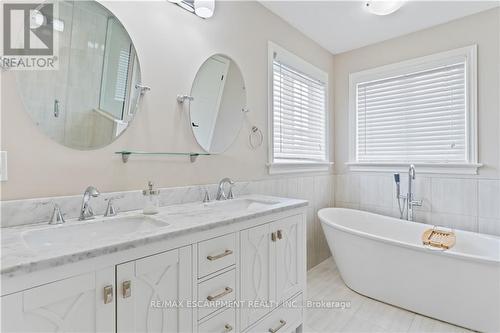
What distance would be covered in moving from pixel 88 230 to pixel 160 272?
0.43m

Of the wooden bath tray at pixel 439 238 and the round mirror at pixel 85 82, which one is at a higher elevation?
the round mirror at pixel 85 82

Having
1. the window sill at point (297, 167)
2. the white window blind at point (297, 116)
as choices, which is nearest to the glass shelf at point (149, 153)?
the window sill at point (297, 167)

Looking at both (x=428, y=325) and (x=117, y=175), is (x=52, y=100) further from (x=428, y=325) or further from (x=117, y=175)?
(x=428, y=325)

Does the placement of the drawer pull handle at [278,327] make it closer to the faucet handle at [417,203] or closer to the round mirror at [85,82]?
the round mirror at [85,82]

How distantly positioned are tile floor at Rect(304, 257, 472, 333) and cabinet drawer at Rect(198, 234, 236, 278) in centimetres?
110

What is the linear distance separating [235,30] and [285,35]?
719 millimetres

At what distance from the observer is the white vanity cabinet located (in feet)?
4.65

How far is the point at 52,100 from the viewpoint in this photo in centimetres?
126

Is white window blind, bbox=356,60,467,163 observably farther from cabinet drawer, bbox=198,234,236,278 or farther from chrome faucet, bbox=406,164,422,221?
cabinet drawer, bbox=198,234,236,278

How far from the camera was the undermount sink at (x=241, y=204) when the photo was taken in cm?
178

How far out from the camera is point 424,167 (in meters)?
2.78

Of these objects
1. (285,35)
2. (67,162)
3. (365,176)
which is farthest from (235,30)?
(365,176)

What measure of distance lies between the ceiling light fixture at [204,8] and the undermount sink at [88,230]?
1365 mm

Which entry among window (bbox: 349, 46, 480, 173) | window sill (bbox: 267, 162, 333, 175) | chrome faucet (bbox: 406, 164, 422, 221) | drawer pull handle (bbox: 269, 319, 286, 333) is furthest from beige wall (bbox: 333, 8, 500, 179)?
drawer pull handle (bbox: 269, 319, 286, 333)
